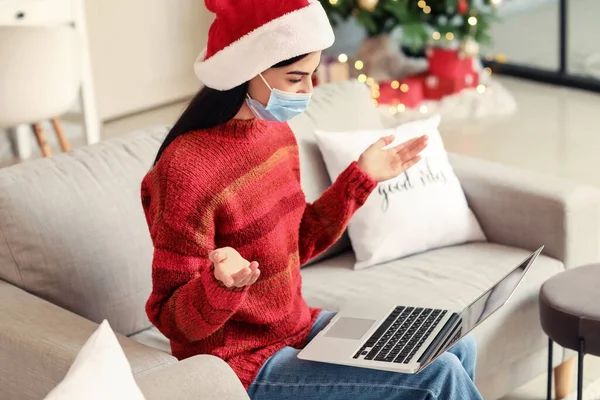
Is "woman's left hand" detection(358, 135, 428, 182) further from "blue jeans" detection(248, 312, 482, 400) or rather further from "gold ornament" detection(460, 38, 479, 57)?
"gold ornament" detection(460, 38, 479, 57)

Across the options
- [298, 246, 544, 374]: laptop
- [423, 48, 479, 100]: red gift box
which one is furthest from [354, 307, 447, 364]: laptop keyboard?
[423, 48, 479, 100]: red gift box

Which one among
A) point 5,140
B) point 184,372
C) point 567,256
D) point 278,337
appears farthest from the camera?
point 5,140

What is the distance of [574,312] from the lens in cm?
209

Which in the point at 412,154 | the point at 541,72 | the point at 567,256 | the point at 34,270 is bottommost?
the point at 541,72

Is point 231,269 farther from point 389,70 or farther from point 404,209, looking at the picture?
point 389,70

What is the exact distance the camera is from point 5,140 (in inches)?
178

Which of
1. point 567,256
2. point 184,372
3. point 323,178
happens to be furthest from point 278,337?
point 567,256

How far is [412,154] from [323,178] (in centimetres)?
54

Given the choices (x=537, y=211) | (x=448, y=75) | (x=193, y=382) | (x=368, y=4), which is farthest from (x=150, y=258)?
(x=448, y=75)

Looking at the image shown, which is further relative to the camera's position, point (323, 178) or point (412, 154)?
point (323, 178)

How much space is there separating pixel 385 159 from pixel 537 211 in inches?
24.2

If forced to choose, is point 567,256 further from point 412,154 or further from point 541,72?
point 541,72

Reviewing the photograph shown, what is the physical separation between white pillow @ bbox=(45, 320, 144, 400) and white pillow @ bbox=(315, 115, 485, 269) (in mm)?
1123

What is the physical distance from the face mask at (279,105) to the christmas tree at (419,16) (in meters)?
2.82
